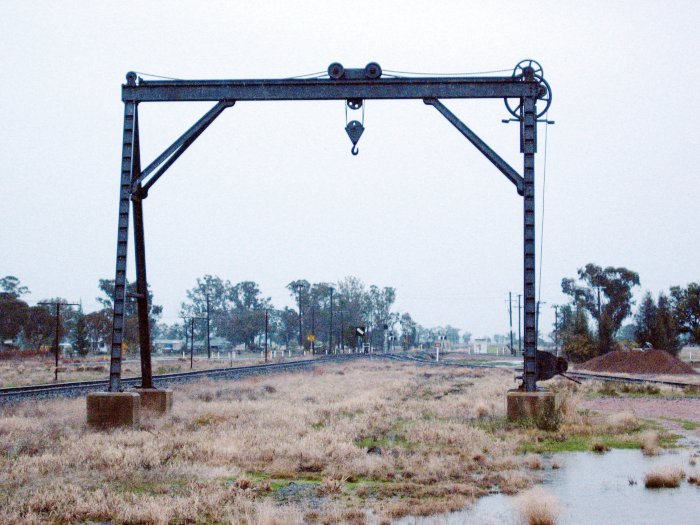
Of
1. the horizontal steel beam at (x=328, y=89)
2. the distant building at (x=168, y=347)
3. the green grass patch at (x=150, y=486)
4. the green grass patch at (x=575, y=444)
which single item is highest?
the horizontal steel beam at (x=328, y=89)

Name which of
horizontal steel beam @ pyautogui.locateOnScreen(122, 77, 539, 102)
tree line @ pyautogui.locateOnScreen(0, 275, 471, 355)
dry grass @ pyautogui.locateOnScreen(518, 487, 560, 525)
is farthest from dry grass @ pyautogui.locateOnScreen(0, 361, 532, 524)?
tree line @ pyautogui.locateOnScreen(0, 275, 471, 355)

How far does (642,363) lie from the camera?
156 feet

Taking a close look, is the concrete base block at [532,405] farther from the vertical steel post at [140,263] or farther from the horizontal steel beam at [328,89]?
the vertical steel post at [140,263]

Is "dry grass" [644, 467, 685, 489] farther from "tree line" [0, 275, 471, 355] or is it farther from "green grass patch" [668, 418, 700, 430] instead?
"tree line" [0, 275, 471, 355]

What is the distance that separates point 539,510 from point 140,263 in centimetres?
1156

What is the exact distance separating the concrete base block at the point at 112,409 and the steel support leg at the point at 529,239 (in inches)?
307

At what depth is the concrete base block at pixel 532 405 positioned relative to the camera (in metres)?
15.4

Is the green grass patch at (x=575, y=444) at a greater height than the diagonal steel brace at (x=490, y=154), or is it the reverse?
the diagonal steel brace at (x=490, y=154)

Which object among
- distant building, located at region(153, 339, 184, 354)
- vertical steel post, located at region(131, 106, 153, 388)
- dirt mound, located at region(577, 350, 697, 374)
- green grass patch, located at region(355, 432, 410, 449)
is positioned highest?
vertical steel post, located at region(131, 106, 153, 388)

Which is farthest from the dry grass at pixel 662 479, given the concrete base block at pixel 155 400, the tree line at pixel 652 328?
the tree line at pixel 652 328

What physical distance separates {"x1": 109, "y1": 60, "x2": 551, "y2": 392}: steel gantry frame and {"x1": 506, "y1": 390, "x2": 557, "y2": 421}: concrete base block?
1.07ft

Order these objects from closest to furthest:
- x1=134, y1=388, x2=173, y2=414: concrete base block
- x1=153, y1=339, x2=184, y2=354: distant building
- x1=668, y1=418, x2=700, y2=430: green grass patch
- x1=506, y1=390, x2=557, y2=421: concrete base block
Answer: x1=506, y1=390, x2=557, y2=421: concrete base block
x1=668, y1=418, x2=700, y2=430: green grass patch
x1=134, y1=388, x2=173, y2=414: concrete base block
x1=153, y1=339, x2=184, y2=354: distant building

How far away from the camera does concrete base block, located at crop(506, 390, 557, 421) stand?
15.4 meters

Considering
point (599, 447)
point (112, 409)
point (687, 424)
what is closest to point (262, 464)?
point (112, 409)
